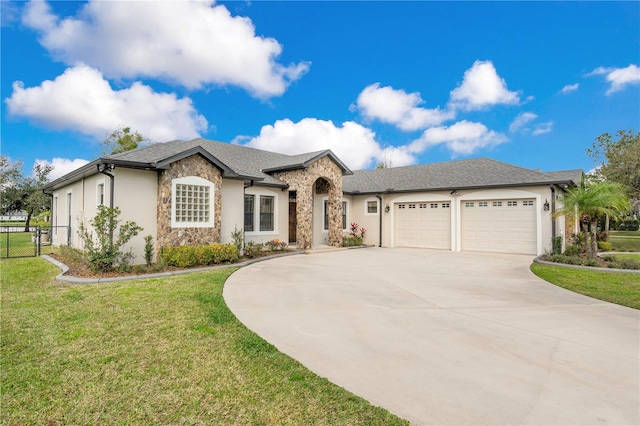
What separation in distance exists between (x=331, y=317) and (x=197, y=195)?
760cm

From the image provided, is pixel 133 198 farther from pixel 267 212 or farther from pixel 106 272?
pixel 267 212

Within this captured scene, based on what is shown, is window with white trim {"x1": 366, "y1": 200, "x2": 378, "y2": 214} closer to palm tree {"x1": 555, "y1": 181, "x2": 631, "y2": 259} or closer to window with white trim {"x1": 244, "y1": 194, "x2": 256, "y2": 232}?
window with white trim {"x1": 244, "y1": 194, "x2": 256, "y2": 232}

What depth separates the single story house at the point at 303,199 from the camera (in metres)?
10.2

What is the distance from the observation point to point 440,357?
3.67 meters

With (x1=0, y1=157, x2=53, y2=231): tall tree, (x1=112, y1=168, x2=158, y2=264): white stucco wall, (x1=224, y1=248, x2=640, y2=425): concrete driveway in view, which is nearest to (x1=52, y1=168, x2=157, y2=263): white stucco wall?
(x1=112, y1=168, x2=158, y2=264): white stucco wall

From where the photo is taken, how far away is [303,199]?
14.8 metres

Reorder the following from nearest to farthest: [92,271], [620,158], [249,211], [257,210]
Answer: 1. [92,271]
2. [249,211]
3. [257,210]
4. [620,158]

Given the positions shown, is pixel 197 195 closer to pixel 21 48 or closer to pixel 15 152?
pixel 21 48

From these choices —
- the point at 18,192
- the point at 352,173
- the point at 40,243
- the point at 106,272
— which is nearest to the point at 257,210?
the point at 352,173

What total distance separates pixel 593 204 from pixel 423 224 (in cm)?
710

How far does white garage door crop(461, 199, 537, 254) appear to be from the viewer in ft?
46.0

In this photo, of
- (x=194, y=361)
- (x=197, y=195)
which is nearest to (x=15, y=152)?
(x=197, y=195)

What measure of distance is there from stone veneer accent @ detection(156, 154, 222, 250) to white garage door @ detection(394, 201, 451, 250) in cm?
1020

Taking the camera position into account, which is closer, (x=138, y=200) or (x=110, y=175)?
(x=110, y=175)
